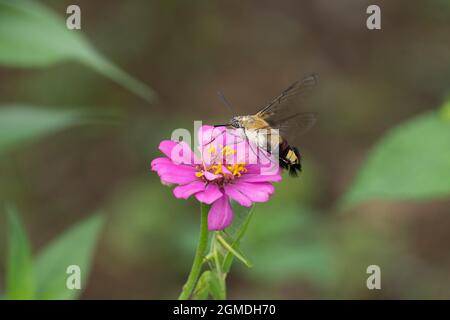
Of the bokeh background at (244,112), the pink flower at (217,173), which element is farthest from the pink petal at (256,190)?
the bokeh background at (244,112)

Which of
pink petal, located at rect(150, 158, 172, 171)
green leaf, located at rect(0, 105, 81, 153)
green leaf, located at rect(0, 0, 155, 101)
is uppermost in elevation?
green leaf, located at rect(0, 0, 155, 101)

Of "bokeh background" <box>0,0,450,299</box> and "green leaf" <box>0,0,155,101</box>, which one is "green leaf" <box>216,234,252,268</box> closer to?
"green leaf" <box>0,0,155,101</box>

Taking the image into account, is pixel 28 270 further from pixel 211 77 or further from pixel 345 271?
pixel 211 77

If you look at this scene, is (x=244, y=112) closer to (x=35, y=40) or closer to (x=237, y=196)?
(x=35, y=40)

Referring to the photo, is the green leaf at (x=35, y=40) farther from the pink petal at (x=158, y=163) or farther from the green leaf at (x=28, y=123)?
the pink petal at (x=158, y=163)

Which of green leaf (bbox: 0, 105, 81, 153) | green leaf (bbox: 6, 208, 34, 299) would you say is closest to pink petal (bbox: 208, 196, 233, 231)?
green leaf (bbox: 6, 208, 34, 299)

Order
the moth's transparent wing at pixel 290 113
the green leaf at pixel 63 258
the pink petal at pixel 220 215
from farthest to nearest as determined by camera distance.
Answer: the green leaf at pixel 63 258 → the moth's transparent wing at pixel 290 113 → the pink petal at pixel 220 215

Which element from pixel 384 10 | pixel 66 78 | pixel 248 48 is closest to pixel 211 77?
pixel 248 48
